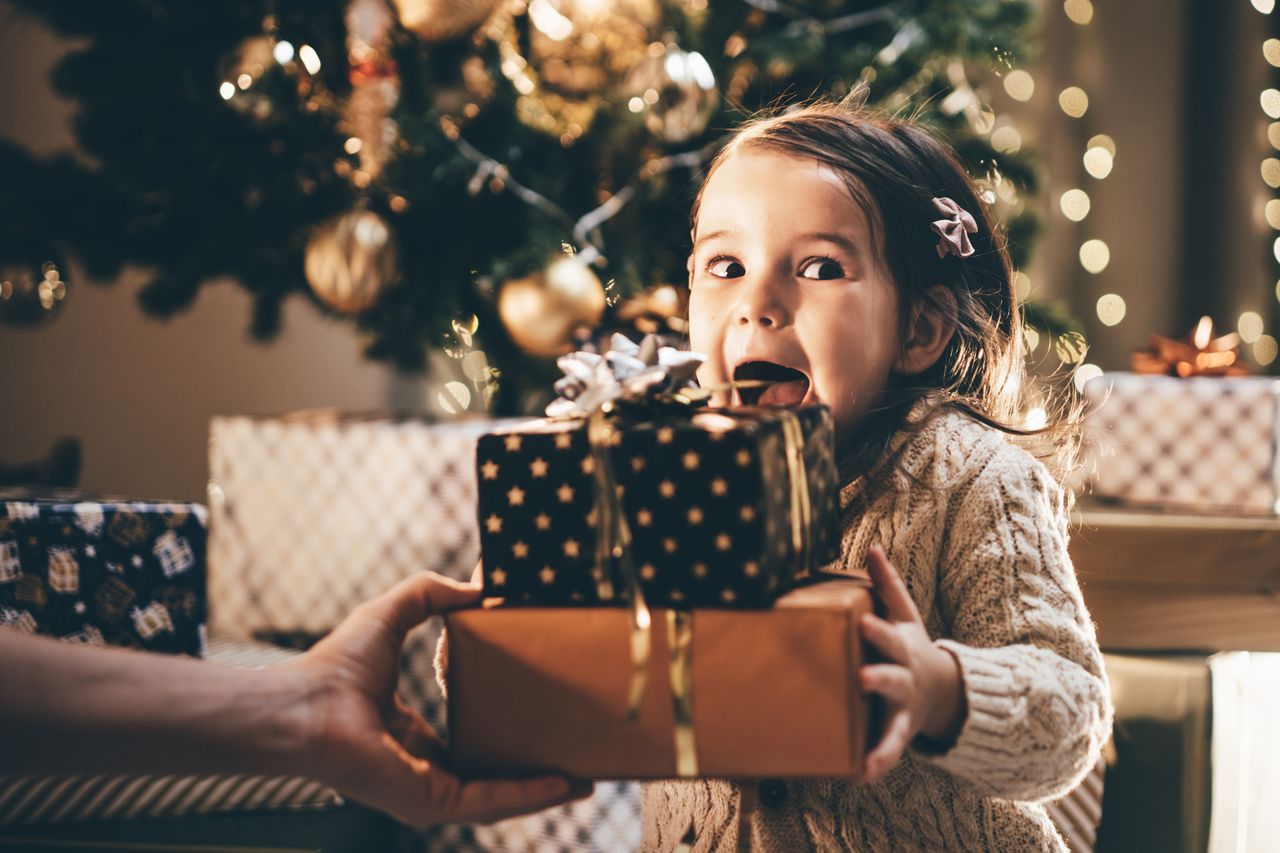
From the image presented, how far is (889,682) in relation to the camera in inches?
24.3

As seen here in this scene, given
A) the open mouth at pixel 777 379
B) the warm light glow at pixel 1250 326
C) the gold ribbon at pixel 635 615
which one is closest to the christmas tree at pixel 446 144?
the open mouth at pixel 777 379

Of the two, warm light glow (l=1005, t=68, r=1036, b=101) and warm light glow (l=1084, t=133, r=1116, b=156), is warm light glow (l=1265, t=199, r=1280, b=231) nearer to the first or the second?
warm light glow (l=1084, t=133, r=1116, b=156)

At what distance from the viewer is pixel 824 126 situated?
919 mm

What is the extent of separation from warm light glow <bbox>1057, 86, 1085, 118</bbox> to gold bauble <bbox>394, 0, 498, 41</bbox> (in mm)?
1499

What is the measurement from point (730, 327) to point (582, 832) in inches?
36.9

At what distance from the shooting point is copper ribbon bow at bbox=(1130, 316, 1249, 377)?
1.75 meters

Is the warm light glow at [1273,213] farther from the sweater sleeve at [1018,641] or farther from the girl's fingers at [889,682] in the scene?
the girl's fingers at [889,682]

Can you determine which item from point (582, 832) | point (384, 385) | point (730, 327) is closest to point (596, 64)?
point (384, 385)

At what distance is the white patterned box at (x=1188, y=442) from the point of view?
1.66 m

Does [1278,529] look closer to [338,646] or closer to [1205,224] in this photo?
[1205,224]

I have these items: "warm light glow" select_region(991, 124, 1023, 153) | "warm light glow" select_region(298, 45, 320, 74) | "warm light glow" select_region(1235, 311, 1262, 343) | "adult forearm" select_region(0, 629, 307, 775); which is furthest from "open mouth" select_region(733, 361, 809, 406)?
"warm light glow" select_region(1235, 311, 1262, 343)

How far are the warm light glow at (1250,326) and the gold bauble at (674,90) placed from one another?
1.43 meters

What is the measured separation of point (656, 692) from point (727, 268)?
0.40m

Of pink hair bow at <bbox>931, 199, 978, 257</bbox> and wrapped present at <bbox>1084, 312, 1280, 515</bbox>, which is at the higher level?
→ pink hair bow at <bbox>931, 199, 978, 257</bbox>
